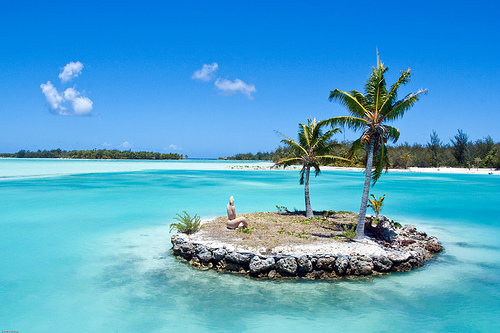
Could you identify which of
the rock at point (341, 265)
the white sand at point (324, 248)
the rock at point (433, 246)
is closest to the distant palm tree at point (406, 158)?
the rock at point (433, 246)

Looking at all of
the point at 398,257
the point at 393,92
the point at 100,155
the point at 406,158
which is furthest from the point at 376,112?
the point at 100,155

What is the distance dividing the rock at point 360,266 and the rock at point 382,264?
0.26 m

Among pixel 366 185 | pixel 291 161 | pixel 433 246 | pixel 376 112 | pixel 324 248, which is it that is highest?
pixel 376 112

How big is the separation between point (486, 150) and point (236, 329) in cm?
8197

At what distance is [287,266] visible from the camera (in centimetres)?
871

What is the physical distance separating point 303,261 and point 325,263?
66 centimetres

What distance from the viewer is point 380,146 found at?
10320 mm

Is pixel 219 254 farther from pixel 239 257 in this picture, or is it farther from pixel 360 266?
pixel 360 266

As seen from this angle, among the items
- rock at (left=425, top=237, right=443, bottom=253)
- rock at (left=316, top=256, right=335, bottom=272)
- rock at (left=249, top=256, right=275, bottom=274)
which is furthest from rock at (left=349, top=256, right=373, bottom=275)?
rock at (left=425, top=237, right=443, bottom=253)

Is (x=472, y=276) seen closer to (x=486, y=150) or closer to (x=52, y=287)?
(x=52, y=287)

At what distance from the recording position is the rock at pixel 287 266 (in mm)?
8703

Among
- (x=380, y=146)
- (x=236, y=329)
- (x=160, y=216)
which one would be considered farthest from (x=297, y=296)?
(x=160, y=216)

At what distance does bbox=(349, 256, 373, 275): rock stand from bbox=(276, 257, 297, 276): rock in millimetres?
1647

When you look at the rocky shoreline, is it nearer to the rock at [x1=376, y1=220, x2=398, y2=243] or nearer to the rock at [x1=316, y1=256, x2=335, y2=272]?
the rock at [x1=316, y1=256, x2=335, y2=272]
